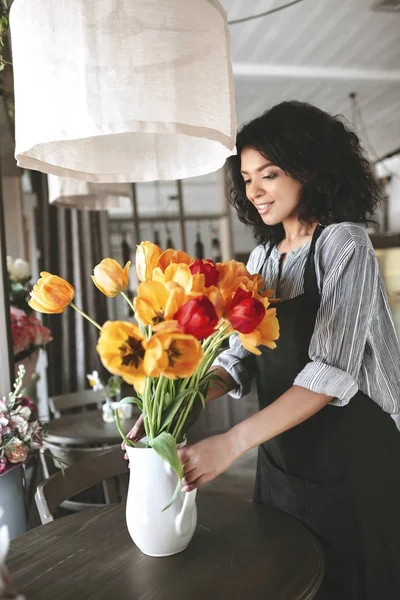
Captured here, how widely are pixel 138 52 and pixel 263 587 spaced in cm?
87

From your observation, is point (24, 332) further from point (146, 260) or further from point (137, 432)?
point (146, 260)

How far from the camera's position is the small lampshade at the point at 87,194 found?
2.54 metres

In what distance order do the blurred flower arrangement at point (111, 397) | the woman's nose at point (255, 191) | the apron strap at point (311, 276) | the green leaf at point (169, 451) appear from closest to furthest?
the green leaf at point (169, 451) → the apron strap at point (311, 276) → the woman's nose at point (255, 191) → the blurred flower arrangement at point (111, 397)

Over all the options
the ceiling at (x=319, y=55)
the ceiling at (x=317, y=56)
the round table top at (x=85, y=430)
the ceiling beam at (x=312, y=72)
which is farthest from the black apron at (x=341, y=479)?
the ceiling beam at (x=312, y=72)

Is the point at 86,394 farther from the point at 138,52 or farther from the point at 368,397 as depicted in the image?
the point at 138,52

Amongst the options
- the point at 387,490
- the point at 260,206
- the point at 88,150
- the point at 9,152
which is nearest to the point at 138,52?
the point at 88,150

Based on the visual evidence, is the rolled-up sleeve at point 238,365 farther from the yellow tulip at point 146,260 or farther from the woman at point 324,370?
the yellow tulip at point 146,260

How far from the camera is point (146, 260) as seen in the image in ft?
3.02

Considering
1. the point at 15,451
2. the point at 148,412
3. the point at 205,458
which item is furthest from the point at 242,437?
the point at 15,451

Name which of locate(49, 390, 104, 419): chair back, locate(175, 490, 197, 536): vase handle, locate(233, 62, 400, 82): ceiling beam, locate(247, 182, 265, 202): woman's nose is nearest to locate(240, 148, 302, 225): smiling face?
locate(247, 182, 265, 202): woman's nose

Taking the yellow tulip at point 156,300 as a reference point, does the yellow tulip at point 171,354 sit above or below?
below

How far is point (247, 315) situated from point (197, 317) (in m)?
0.10

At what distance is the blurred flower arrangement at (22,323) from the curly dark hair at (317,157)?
113 cm

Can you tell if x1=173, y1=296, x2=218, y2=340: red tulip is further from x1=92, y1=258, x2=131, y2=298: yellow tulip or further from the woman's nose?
the woman's nose
